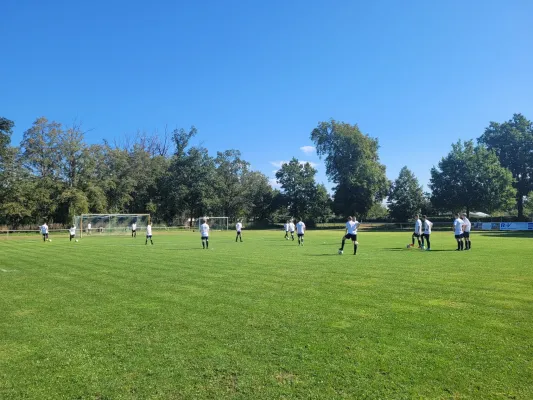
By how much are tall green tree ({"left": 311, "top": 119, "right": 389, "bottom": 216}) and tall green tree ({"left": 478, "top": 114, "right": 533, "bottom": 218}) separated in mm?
21512

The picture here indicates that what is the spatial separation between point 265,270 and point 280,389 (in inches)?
334

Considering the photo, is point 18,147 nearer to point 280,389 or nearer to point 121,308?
point 121,308

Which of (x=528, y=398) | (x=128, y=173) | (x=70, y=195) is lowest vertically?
(x=528, y=398)

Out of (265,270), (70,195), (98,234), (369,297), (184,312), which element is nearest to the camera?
(184,312)

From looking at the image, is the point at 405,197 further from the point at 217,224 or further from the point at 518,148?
the point at 217,224

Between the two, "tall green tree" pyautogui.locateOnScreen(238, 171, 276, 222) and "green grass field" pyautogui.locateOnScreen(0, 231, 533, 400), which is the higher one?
"tall green tree" pyautogui.locateOnScreen(238, 171, 276, 222)

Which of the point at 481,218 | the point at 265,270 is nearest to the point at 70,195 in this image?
the point at 265,270

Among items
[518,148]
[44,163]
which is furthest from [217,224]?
[518,148]

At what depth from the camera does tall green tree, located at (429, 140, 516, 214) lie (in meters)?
60.1

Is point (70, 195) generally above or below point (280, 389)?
above

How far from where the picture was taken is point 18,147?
2274 inches

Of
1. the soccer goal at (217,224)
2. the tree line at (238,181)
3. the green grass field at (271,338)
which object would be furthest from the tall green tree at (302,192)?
the green grass field at (271,338)

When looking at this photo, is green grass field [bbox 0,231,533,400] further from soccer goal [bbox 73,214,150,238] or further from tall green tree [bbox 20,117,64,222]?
tall green tree [bbox 20,117,64,222]

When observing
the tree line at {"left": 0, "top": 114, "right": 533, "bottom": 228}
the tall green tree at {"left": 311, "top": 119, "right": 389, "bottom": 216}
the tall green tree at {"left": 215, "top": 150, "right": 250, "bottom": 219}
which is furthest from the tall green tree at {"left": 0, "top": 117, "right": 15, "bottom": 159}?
the tall green tree at {"left": 311, "top": 119, "right": 389, "bottom": 216}
